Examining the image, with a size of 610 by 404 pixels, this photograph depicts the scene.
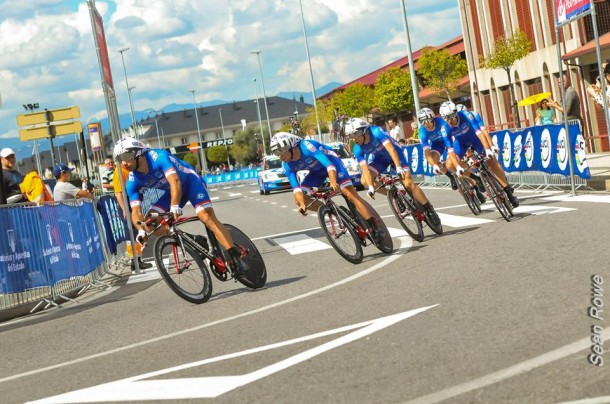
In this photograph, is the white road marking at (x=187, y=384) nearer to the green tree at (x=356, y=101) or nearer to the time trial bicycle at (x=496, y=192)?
the time trial bicycle at (x=496, y=192)

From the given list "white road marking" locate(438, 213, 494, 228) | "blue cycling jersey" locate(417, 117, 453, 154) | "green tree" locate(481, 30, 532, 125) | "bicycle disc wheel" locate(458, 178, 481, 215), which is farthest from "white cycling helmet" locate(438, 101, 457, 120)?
"green tree" locate(481, 30, 532, 125)

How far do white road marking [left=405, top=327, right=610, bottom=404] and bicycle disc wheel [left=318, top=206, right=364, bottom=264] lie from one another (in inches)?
245

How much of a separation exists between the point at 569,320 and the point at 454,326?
782mm

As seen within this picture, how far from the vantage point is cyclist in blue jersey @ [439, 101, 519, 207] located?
1506cm

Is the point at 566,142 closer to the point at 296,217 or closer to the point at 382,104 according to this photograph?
the point at 296,217

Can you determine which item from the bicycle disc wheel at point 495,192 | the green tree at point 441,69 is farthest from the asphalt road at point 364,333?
the green tree at point 441,69

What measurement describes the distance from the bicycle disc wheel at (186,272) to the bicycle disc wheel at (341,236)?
1.85m

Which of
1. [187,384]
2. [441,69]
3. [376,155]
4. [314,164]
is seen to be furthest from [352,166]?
[441,69]

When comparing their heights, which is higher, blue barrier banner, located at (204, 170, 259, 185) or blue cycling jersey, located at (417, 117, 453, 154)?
blue cycling jersey, located at (417, 117, 453, 154)

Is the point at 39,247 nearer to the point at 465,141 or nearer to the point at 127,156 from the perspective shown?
the point at 127,156

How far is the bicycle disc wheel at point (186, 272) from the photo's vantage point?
10664mm

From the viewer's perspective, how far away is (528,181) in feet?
73.5

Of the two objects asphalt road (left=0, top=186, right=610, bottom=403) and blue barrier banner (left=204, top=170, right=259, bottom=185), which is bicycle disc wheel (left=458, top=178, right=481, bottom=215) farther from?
blue barrier banner (left=204, top=170, right=259, bottom=185)

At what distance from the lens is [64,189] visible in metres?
16.8
